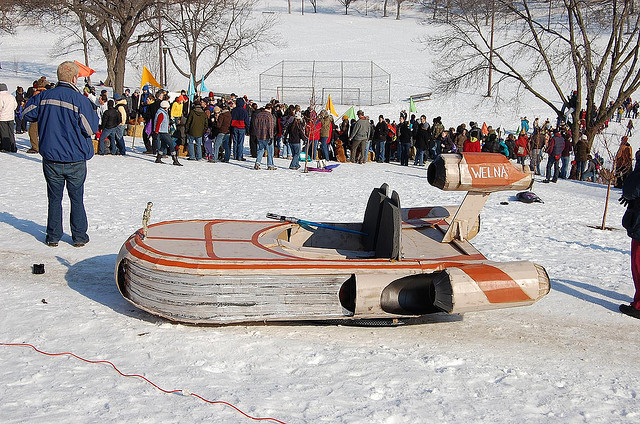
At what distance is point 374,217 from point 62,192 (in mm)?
3563

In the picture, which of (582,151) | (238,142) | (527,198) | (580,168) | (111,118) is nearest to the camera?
(527,198)

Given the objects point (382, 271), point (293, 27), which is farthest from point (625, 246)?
point (293, 27)

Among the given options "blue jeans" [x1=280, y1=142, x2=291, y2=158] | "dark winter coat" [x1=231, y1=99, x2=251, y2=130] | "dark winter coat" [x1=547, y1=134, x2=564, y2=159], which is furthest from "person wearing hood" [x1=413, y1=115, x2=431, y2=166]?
"dark winter coat" [x1=231, y1=99, x2=251, y2=130]

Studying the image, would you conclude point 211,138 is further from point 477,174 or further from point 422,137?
point 477,174

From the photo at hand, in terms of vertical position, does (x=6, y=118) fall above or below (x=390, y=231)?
above

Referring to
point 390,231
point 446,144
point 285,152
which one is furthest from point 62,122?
point 446,144

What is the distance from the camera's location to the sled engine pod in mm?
6453

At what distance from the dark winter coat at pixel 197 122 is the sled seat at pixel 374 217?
992 centimetres

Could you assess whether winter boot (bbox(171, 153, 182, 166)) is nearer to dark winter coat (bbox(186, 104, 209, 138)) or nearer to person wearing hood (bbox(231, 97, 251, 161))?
dark winter coat (bbox(186, 104, 209, 138))

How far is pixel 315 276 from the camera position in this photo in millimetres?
5504

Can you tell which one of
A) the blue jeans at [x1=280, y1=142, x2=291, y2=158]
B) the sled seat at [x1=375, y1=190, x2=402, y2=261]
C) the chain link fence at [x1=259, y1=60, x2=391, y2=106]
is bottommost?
the sled seat at [x1=375, y1=190, x2=402, y2=261]

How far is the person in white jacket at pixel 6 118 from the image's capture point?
14891 mm

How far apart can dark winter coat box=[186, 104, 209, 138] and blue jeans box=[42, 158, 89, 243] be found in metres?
8.67

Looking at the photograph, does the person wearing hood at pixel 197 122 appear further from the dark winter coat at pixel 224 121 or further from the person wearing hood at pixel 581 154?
the person wearing hood at pixel 581 154
